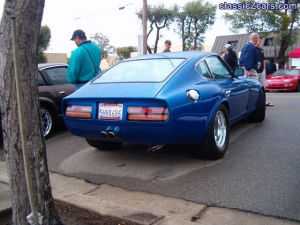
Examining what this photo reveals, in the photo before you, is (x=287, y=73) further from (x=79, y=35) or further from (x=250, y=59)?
(x=79, y=35)

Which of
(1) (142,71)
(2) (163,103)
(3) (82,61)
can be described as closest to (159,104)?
(2) (163,103)

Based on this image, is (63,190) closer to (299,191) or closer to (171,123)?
(171,123)

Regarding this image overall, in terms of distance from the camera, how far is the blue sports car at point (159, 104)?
4109 millimetres

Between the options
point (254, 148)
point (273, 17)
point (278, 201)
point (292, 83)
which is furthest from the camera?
point (273, 17)

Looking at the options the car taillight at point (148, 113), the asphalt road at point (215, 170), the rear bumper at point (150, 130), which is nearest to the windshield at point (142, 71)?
the car taillight at point (148, 113)

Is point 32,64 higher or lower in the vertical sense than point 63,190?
higher

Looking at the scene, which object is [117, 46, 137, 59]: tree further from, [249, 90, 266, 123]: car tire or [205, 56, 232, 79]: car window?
[205, 56, 232, 79]: car window

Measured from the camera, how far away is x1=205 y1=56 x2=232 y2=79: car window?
5301 millimetres

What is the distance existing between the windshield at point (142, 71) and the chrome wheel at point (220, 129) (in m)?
0.84

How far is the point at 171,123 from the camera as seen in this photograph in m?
4.05

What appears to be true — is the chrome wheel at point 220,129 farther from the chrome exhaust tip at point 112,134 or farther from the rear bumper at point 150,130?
the chrome exhaust tip at point 112,134

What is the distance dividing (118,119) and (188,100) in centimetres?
79

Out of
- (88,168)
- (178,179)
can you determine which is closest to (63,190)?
(88,168)

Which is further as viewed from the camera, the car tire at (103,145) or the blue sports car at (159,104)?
the car tire at (103,145)
